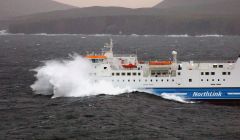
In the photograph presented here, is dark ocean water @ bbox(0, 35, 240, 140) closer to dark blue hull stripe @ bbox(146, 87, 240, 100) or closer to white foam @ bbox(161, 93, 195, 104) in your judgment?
white foam @ bbox(161, 93, 195, 104)

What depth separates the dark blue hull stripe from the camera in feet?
173

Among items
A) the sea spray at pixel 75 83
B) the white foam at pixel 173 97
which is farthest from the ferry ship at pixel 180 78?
the sea spray at pixel 75 83

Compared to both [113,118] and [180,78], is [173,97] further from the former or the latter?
[113,118]

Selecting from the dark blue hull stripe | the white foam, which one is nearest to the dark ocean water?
the white foam

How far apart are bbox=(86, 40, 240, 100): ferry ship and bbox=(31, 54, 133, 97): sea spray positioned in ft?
2.37

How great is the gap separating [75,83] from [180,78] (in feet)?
40.5

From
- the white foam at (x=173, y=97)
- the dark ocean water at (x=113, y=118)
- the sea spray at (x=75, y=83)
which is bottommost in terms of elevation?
the dark ocean water at (x=113, y=118)

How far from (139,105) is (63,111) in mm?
8342

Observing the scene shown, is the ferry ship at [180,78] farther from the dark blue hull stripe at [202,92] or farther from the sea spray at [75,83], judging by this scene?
the sea spray at [75,83]

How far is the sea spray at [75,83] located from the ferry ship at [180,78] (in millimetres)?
722

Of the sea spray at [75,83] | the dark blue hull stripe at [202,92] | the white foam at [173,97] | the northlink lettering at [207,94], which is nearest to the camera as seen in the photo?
the dark blue hull stripe at [202,92]

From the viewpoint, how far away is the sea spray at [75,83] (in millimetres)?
54250

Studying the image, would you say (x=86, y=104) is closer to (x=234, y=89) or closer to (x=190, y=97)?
(x=190, y=97)

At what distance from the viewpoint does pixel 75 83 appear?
55.6m
